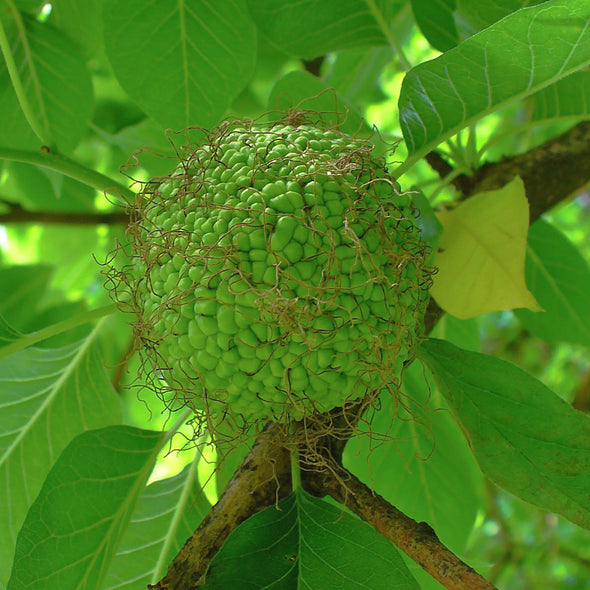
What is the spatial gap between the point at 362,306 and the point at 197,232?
19 centimetres

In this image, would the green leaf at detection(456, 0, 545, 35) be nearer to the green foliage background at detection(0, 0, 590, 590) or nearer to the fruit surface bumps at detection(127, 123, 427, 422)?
the green foliage background at detection(0, 0, 590, 590)

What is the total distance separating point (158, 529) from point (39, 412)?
0.28 m

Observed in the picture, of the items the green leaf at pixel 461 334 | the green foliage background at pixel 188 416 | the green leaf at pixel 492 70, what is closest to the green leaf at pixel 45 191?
the green foliage background at pixel 188 416

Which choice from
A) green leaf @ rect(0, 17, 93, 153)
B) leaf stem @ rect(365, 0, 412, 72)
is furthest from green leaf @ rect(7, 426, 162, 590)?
leaf stem @ rect(365, 0, 412, 72)

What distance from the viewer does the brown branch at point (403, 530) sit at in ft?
2.01

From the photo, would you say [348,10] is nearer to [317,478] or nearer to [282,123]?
[282,123]

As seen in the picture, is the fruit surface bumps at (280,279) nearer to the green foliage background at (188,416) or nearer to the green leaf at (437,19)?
the green foliage background at (188,416)

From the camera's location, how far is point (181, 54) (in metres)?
1.01

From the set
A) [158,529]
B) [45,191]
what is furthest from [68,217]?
[158,529]

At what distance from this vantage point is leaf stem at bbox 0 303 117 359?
2.82 ft

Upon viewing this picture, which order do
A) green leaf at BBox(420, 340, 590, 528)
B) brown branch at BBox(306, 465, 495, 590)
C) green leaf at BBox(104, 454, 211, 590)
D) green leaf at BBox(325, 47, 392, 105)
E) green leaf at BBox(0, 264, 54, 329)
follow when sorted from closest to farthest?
brown branch at BBox(306, 465, 495, 590)
green leaf at BBox(420, 340, 590, 528)
green leaf at BBox(104, 454, 211, 590)
green leaf at BBox(325, 47, 392, 105)
green leaf at BBox(0, 264, 54, 329)

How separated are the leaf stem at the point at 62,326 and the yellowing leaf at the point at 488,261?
1.42 feet

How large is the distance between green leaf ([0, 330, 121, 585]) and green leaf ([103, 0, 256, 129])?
413mm

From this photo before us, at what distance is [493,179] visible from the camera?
41.9 inches
